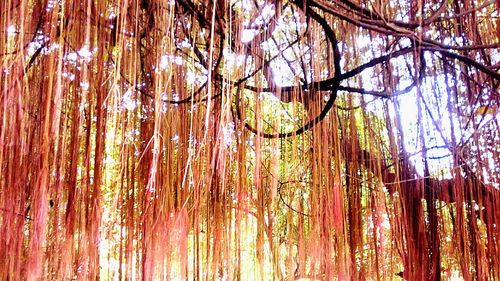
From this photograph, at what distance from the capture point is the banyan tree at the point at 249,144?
1.22 m

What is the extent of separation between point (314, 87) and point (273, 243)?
1.59 ft

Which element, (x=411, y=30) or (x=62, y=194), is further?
(x=62, y=194)

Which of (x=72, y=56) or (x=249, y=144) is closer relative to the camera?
(x=72, y=56)

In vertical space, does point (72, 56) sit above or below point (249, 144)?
above

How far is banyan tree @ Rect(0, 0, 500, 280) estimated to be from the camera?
122 centimetres

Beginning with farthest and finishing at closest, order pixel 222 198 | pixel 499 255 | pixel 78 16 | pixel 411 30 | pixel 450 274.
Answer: pixel 450 274
pixel 499 255
pixel 222 198
pixel 78 16
pixel 411 30

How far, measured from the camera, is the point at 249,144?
1765 mm

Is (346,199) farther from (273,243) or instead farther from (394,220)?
(273,243)

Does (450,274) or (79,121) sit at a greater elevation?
(79,121)

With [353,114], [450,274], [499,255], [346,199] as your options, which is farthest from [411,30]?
[450,274]

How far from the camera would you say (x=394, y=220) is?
170 centimetres

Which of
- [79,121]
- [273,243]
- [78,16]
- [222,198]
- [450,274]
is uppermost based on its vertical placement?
[78,16]

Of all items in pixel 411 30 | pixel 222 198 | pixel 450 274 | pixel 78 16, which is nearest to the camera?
pixel 411 30

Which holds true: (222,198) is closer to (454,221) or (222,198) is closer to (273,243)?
(273,243)
